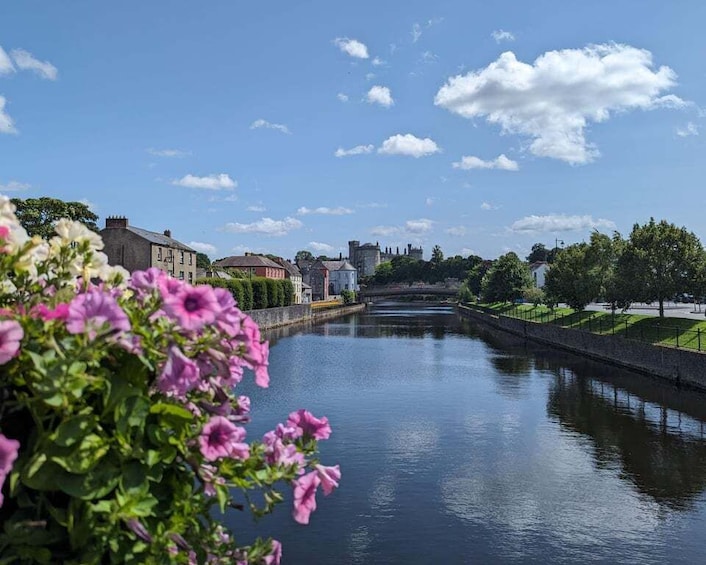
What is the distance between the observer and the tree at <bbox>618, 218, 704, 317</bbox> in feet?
151

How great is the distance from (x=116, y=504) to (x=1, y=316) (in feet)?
3.39

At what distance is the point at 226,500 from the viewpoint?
310 centimetres

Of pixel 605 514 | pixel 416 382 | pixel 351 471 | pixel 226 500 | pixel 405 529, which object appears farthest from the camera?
pixel 416 382

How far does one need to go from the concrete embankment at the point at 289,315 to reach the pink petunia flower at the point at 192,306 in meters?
67.5

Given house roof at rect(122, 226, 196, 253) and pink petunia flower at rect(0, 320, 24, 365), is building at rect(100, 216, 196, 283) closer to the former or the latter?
house roof at rect(122, 226, 196, 253)

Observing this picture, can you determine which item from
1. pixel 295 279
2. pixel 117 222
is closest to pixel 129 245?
pixel 117 222

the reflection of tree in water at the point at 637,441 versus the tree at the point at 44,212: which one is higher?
the tree at the point at 44,212

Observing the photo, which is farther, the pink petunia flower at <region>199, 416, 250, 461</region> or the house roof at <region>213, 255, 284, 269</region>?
the house roof at <region>213, 255, 284, 269</region>

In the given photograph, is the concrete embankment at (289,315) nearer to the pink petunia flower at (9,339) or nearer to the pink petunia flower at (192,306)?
the pink petunia flower at (192,306)

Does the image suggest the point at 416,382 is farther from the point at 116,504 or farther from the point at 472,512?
the point at 116,504

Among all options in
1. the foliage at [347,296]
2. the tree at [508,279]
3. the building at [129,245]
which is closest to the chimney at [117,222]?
the building at [129,245]

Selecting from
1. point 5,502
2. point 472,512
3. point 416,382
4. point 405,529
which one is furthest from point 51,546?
point 416,382

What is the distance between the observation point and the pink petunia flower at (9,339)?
260 centimetres

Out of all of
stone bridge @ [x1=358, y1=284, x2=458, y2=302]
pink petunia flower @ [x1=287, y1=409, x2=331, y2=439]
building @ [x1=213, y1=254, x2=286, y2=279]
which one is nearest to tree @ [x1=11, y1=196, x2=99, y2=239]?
building @ [x1=213, y1=254, x2=286, y2=279]
